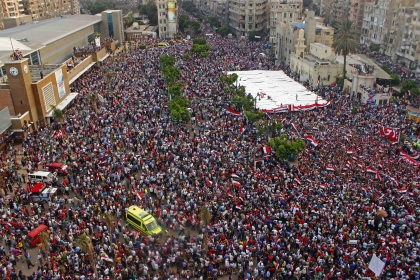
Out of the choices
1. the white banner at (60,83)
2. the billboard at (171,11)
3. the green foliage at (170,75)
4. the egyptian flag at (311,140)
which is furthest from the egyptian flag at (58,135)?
the billboard at (171,11)

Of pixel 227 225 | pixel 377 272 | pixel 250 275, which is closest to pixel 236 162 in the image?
pixel 227 225

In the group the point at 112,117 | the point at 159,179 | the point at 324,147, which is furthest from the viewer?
the point at 112,117

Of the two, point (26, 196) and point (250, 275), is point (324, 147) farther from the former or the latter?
point (26, 196)

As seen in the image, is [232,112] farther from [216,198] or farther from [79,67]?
[79,67]

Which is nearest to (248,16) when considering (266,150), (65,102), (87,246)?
(65,102)

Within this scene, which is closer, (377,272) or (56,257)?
(377,272)

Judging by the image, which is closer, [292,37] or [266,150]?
[266,150]
